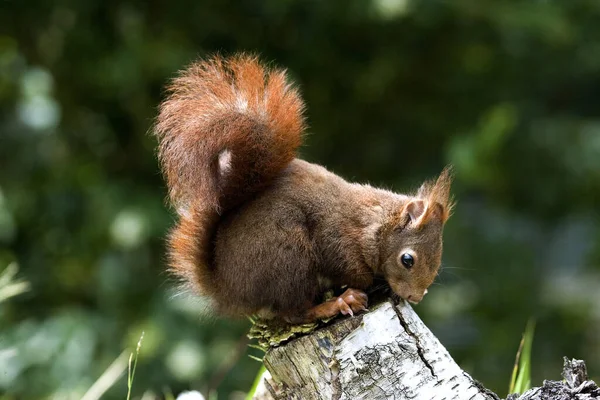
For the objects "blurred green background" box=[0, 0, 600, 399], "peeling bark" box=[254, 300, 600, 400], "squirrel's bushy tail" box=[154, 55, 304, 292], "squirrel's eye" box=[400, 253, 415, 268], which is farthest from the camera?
"blurred green background" box=[0, 0, 600, 399]

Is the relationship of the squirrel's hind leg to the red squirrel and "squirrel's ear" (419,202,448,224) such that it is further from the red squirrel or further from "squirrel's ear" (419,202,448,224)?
"squirrel's ear" (419,202,448,224)

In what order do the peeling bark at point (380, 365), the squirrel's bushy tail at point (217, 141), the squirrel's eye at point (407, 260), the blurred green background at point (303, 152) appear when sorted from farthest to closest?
1. the blurred green background at point (303, 152)
2. the squirrel's eye at point (407, 260)
3. the squirrel's bushy tail at point (217, 141)
4. the peeling bark at point (380, 365)

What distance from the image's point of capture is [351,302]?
1.63 metres

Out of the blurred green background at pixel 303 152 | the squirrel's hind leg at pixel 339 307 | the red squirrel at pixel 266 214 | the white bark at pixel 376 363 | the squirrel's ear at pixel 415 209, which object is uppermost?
the blurred green background at pixel 303 152

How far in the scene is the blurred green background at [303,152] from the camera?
3125 mm

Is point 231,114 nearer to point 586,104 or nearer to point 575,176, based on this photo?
point 575,176

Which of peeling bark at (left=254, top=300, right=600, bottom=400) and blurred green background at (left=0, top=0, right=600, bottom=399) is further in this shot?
blurred green background at (left=0, top=0, right=600, bottom=399)

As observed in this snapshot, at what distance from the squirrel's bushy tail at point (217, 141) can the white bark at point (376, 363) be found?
32 centimetres

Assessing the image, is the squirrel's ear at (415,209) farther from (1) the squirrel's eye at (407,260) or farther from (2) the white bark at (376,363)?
(2) the white bark at (376,363)

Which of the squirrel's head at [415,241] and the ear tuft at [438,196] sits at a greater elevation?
the ear tuft at [438,196]

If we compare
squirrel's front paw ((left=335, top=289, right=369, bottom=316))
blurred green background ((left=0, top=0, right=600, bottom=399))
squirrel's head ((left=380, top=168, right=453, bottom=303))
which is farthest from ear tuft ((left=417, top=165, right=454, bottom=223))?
blurred green background ((left=0, top=0, right=600, bottom=399))

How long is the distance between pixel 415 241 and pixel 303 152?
177 centimetres

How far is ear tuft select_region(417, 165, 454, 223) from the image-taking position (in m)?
1.86

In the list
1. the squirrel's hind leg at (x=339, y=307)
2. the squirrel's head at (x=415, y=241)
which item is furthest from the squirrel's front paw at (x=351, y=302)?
the squirrel's head at (x=415, y=241)
